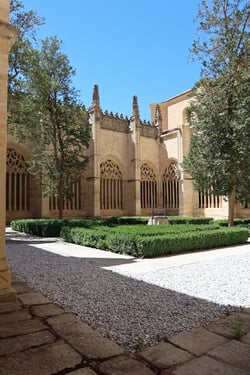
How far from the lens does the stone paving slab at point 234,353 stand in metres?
1.98

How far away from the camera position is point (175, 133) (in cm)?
2208

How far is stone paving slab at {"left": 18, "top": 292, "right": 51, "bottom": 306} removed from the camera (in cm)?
324

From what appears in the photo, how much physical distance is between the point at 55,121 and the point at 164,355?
1317 centimetres

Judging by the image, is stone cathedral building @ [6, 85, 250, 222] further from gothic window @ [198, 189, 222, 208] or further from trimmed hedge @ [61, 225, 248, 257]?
trimmed hedge @ [61, 225, 248, 257]

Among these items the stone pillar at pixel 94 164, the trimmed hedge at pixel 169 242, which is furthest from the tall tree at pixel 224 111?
the stone pillar at pixel 94 164

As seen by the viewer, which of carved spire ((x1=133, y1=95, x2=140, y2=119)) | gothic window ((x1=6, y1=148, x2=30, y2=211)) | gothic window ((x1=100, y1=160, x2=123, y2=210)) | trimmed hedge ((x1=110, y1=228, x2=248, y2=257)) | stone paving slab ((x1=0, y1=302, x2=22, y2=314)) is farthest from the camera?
carved spire ((x1=133, y1=95, x2=140, y2=119))

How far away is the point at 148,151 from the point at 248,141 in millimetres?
11865

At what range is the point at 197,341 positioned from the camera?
2361mm

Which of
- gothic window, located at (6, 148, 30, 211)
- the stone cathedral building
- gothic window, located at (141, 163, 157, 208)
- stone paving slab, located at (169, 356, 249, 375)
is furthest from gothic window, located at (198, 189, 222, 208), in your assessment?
stone paving slab, located at (169, 356, 249, 375)

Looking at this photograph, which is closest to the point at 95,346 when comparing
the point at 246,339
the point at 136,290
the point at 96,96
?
the point at 246,339

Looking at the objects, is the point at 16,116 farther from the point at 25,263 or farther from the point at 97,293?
the point at 97,293

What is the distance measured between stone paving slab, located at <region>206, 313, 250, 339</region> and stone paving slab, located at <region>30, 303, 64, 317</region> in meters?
1.51

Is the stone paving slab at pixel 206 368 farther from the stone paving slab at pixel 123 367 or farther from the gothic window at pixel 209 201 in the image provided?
the gothic window at pixel 209 201

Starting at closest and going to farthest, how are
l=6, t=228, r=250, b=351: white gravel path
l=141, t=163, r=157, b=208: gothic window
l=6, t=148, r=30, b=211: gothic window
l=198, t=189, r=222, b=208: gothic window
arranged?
l=6, t=228, r=250, b=351: white gravel path → l=6, t=148, r=30, b=211: gothic window → l=198, t=189, r=222, b=208: gothic window → l=141, t=163, r=157, b=208: gothic window
